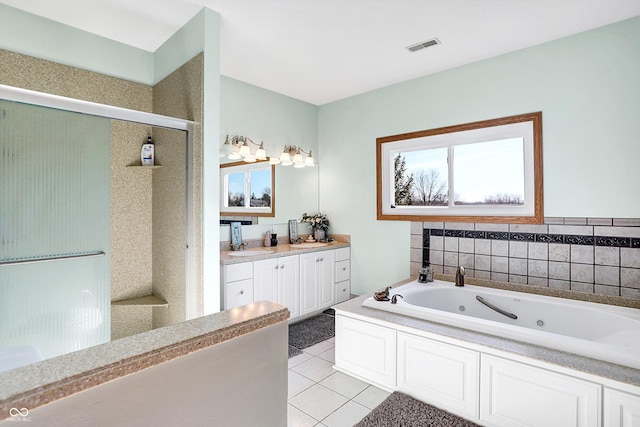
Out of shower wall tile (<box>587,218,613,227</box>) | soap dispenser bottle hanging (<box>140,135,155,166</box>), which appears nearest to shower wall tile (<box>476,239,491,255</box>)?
shower wall tile (<box>587,218,613,227</box>)

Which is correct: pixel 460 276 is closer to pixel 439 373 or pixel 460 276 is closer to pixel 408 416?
pixel 439 373

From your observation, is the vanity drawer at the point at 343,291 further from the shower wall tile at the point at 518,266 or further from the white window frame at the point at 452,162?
the shower wall tile at the point at 518,266

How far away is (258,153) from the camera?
371 cm

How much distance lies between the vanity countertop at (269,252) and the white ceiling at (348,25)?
1904 mm

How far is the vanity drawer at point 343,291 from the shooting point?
4.12m

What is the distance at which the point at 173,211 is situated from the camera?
262 centimetres

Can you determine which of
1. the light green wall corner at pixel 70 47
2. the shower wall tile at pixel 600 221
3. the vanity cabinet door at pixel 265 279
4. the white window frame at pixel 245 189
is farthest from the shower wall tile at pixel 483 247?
the light green wall corner at pixel 70 47

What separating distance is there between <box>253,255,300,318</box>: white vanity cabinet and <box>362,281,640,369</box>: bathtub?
1099 millimetres

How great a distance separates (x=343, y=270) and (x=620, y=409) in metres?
2.87

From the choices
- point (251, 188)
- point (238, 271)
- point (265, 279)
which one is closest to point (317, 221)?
point (251, 188)

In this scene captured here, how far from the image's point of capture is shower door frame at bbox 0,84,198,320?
62.4 inches

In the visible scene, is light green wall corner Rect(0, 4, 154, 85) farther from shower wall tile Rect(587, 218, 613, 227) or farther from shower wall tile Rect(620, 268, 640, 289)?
shower wall tile Rect(620, 268, 640, 289)

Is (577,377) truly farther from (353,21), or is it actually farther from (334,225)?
(334,225)

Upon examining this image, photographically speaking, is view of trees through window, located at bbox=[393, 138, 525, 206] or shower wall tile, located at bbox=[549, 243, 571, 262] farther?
view of trees through window, located at bbox=[393, 138, 525, 206]
